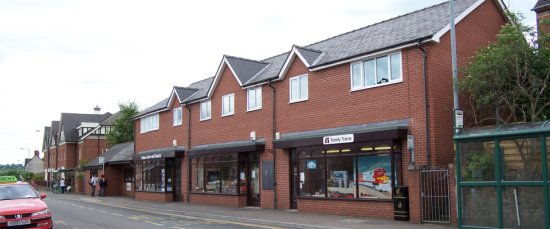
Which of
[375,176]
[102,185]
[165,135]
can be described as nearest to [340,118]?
[375,176]

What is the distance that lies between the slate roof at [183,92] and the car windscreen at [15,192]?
16462mm

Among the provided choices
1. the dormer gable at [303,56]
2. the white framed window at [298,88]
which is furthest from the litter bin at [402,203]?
the dormer gable at [303,56]

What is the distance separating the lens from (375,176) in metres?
17.8

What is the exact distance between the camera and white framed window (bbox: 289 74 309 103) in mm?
21812

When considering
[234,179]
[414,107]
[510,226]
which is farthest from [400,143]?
[234,179]

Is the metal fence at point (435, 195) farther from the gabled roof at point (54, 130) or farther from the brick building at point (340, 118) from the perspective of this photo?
the gabled roof at point (54, 130)

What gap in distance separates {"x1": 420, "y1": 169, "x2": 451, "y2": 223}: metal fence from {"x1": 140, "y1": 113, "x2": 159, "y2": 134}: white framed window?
22.7 m

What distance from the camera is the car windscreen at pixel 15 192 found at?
14.3 meters

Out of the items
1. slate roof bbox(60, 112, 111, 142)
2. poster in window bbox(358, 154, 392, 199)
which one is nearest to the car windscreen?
poster in window bbox(358, 154, 392, 199)

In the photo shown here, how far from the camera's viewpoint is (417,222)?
51.8 ft

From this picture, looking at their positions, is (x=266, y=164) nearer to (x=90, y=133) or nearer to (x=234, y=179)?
(x=234, y=179)

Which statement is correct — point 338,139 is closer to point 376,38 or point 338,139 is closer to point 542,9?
point 376,38

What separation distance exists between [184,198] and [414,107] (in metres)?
17.2

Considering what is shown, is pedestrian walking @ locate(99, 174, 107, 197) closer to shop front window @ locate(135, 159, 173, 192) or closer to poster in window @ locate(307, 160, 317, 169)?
shop front window @ locate(135, 159, 173, 192)
